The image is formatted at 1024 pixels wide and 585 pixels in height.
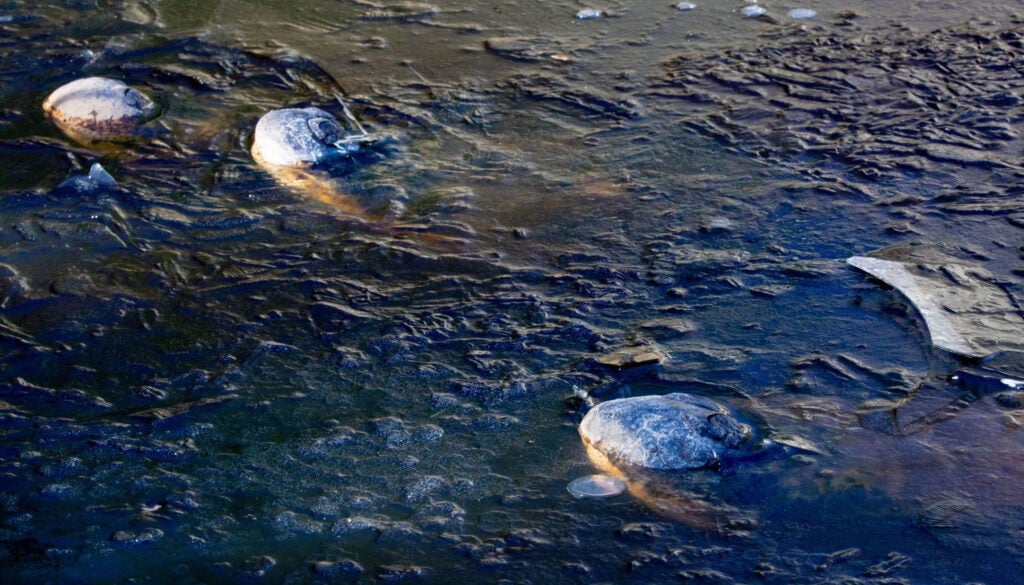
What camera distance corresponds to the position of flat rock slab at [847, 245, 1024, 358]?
13.8 feet

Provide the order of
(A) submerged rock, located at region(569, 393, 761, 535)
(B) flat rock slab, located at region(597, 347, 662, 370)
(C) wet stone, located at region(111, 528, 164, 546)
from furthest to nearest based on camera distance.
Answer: (B) flat rock slab, located at region(597, 347, 662, 370) < (A) submerged rock, located at region(569, 393, 761, 535) < (C) wet stone, located at region(111, 528, 164, 546)

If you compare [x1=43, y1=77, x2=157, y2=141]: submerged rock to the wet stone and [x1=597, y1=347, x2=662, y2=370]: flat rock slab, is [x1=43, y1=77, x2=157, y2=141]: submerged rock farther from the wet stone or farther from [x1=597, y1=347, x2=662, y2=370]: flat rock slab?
[x1=597, y1=347, x2=662, y2=370]: flat rock slab

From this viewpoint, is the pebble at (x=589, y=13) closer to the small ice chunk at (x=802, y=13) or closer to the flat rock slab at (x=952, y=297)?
the small ice chunk at (x=802, y=13)

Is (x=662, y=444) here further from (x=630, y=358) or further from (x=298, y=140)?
(x=298, y=140)

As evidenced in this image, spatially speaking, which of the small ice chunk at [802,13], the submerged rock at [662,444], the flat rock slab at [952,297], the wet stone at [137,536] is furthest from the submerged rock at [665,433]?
the small ice chunk at [802,13]

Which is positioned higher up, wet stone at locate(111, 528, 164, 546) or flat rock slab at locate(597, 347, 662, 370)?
flat rock slab at locate(597, 347, 662, 370)

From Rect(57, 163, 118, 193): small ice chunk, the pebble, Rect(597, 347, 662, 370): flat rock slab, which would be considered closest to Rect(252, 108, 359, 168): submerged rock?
Rect(57, 163, 118, 193): small ice chunk

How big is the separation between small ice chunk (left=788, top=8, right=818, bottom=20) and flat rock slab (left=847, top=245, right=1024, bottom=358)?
293cm

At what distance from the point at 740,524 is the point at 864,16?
496 centimetres

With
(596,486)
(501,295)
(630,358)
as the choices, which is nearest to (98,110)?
(501,295)

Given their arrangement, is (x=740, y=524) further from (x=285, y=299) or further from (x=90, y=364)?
(x=90, y=364)

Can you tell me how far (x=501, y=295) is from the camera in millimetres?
4680

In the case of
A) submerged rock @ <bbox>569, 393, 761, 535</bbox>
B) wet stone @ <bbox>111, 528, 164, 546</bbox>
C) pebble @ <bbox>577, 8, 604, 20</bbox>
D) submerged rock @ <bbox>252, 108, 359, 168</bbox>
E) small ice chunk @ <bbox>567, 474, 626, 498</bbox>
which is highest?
pebble @ <bbox>577, 8, 604, 20</bbox>

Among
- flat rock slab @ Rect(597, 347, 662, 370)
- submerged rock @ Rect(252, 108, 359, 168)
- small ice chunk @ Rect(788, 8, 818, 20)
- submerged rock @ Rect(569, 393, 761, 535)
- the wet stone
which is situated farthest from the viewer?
small ice chunk @ Rect(788, 8, 818, 20)
